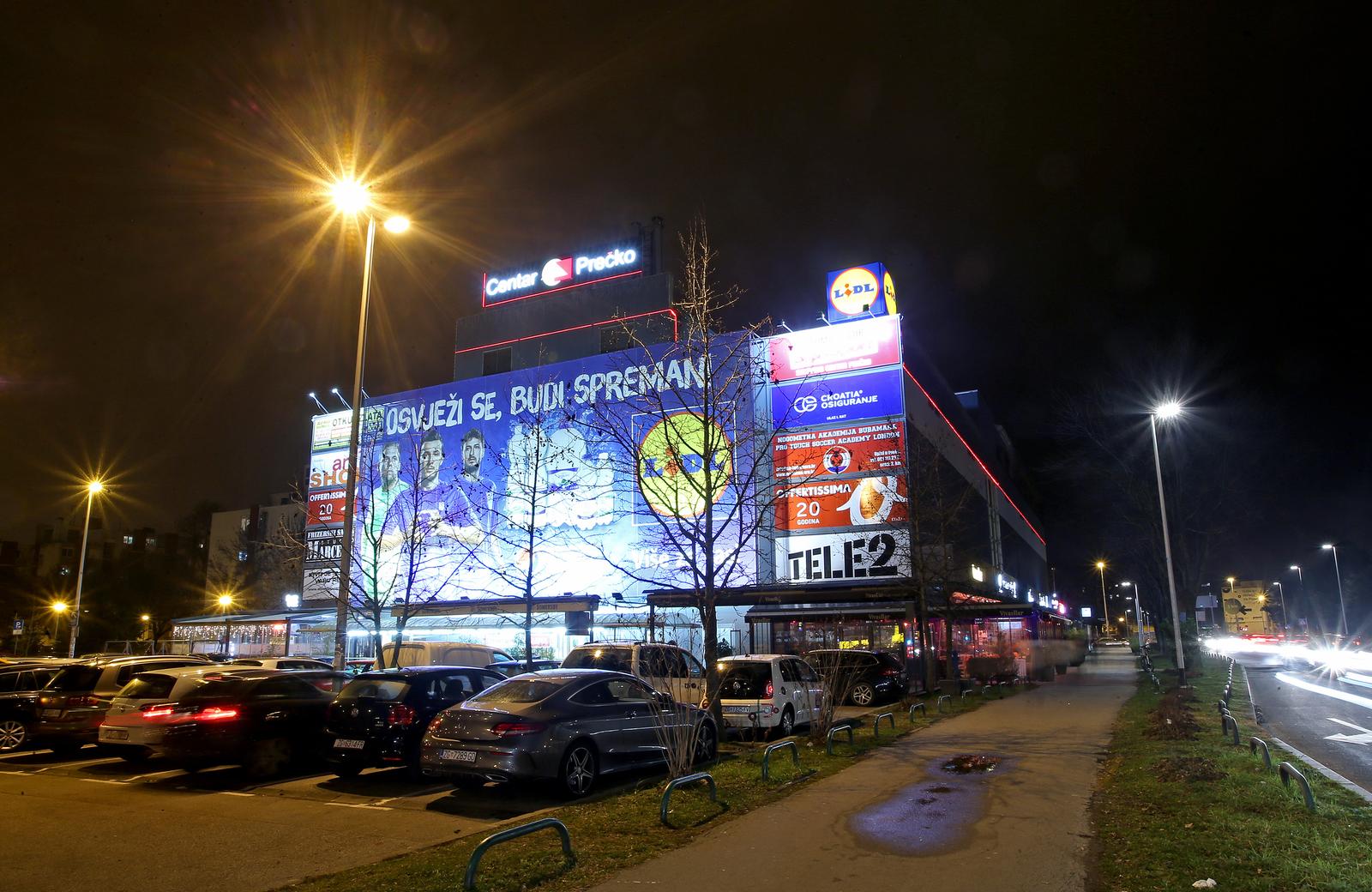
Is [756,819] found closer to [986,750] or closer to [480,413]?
[986,750]

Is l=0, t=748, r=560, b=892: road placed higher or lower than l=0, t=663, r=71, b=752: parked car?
Answer: lower

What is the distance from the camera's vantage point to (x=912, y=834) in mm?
8016

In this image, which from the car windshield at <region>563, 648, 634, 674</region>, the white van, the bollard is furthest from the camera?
the white van


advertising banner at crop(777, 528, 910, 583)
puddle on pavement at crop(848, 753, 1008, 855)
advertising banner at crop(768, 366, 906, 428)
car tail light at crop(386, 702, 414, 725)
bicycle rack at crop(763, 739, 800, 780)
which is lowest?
puddle on pavement at crop(848, 753, 1008, 855)

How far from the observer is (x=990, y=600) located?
3966 centimetres

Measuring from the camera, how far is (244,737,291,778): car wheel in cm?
1215

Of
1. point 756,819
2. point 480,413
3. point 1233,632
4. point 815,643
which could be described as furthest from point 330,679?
point 1233,632

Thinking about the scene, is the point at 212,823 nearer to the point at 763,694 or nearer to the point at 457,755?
the point at 457,755

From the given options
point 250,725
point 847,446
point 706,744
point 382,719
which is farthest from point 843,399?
point 250,725

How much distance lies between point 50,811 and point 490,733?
5120mm

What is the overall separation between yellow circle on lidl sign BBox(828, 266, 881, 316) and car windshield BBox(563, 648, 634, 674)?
Answer: 85.3 ft

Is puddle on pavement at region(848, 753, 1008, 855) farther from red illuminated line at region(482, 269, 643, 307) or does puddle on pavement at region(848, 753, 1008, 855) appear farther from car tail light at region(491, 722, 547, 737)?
red illuminated line at region(482, 269, 643, 307)

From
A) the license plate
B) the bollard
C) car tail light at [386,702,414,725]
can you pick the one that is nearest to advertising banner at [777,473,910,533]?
the bollard

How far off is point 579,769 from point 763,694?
6400 millimetres
